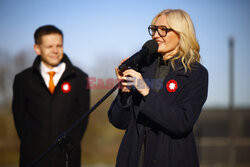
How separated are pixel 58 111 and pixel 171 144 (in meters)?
1.77

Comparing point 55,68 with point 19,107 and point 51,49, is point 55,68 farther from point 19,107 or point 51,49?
point 19,107

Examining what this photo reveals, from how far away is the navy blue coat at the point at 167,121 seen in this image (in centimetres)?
199

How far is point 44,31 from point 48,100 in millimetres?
864

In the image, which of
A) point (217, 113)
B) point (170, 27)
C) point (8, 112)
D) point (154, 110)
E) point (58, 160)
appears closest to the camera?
→ point (154, 110)

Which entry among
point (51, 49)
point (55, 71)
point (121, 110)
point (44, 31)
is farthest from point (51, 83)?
point (121, 110)

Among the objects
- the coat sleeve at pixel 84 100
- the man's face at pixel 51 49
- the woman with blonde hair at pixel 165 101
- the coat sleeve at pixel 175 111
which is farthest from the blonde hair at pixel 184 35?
the man's face at pixel 51 49

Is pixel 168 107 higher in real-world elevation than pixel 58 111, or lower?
higher

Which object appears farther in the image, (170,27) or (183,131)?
(170,27)

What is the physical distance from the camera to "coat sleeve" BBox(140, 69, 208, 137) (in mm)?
1979

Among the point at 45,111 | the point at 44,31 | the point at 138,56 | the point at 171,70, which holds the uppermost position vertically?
the point at 44,31

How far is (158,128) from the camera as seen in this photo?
7.02ft

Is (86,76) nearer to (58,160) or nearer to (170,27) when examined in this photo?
(58,160)

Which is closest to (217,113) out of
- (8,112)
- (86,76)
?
(8,112)

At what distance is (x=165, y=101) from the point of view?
6.79 ft
